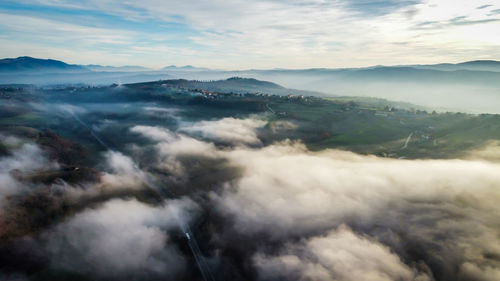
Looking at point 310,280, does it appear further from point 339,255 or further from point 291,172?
point 291,172

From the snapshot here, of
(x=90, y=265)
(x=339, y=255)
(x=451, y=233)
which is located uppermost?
(x=451, y=233)

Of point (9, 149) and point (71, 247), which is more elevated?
point (9, 149)

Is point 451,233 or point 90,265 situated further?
point 451,233

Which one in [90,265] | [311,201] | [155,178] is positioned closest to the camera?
[90,265]

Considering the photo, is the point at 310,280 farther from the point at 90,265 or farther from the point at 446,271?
the point at 90,265

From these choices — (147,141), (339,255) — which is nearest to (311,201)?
(339,255)

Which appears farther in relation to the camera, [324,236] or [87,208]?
[87,208]

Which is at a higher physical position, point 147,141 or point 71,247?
point 147,141

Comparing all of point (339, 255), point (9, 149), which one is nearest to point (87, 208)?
point (9, 149)

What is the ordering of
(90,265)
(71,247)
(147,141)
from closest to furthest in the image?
(90,265) → (71,247) → (147,141)
